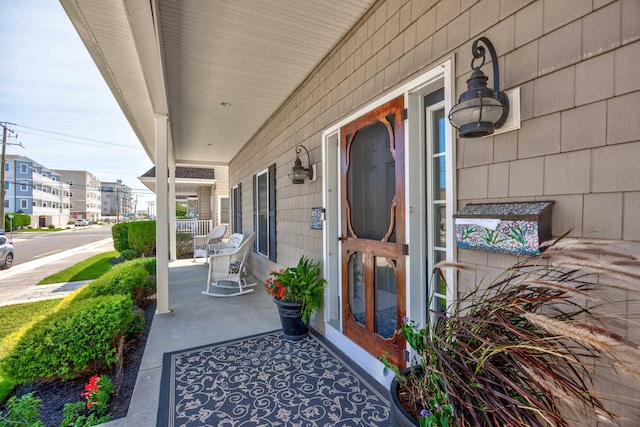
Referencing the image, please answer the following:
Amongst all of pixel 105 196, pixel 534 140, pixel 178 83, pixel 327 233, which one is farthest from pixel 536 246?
pixel 105 196

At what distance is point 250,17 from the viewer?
9.02 ft

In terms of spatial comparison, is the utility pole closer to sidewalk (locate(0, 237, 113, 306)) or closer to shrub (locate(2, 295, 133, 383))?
sidewalk (locate(0, 237, 113, 306))

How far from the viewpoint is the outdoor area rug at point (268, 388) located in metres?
2.05

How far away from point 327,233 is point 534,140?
2180mm

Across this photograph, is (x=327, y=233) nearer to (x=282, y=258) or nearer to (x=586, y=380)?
(x=282, y=258)

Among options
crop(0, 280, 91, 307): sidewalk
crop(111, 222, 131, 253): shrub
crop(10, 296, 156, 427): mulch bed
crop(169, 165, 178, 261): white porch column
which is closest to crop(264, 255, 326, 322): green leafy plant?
crop(10, 296, 156, 427): mulch bed

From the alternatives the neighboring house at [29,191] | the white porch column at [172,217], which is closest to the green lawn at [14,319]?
the white porch column at [172,217]

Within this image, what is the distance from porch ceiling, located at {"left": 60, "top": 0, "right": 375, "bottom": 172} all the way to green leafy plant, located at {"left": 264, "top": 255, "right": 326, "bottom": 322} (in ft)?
7.89

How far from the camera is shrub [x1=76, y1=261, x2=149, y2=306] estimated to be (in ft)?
11.7

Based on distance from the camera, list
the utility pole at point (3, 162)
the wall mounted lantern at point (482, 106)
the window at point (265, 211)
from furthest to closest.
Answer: the utility pole at point (3, 162) → the window at point (265, 211) → the wall mounted lantern at point (482, 106)

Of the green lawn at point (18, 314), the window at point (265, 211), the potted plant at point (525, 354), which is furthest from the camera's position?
the window at point (265, 211)

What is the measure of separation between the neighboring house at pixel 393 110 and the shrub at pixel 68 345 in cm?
165

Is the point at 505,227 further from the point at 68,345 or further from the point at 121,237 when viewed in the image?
the point at 121,237

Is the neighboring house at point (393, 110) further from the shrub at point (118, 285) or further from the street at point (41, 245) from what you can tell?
the street at point (41, 245)
